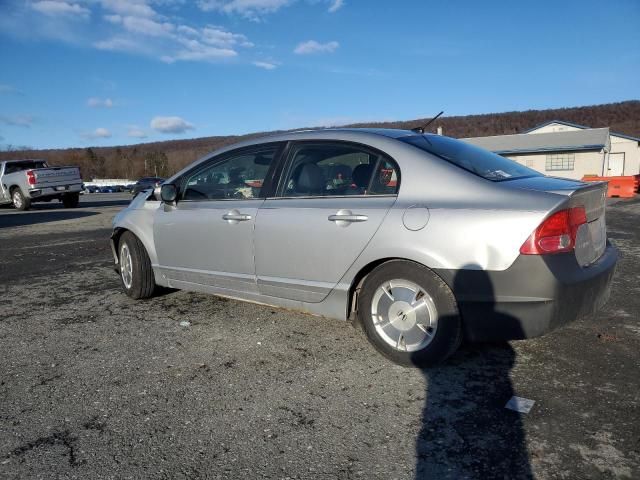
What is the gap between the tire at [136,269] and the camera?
474 centimetres

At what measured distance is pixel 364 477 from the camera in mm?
2113

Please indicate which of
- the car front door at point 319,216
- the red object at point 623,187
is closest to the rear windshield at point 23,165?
the car front door at point 319,216

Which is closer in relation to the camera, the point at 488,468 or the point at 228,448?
the point at 488,468

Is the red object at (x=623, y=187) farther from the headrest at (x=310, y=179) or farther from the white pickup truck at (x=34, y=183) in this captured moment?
the white pickup truck at (x=34, y=183)

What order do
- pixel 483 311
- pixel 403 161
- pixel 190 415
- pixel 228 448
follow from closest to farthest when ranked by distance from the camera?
pixel 228 448 < pixel 190 415 < pixel 483 311 < pixel 403 161

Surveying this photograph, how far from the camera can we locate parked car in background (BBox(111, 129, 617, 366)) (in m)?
2.78

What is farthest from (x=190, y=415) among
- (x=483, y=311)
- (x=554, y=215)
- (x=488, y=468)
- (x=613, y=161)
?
(x=613, y=161)

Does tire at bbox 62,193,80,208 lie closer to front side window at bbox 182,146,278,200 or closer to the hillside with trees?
front side window at bbox 182,146,278,200

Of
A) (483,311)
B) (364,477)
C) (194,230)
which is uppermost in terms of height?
(194,230)

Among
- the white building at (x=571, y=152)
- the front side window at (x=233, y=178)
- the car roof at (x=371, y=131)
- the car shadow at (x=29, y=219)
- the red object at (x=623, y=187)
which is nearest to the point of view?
the car roof at (x=371, y=131)

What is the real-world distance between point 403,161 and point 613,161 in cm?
4804

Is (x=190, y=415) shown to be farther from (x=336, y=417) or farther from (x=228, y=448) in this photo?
(x=336, y=417)

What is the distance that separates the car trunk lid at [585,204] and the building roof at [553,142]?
35.8m

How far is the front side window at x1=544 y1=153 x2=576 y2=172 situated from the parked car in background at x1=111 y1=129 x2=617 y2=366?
124 feet
